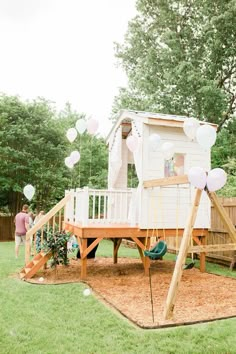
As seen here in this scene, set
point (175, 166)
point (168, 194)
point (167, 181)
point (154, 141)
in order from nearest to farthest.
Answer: point (167, 181) < point (154, 141) < point (168, 194) < point (175, 166)

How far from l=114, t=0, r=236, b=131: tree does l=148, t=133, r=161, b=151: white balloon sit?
1106 centimetres

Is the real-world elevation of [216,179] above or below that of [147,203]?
above

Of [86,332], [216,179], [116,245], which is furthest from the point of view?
[116,245]

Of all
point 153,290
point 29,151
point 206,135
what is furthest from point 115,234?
point 29,151

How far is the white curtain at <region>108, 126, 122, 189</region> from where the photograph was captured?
1087 centimetres

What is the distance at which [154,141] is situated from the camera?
8.92 meters

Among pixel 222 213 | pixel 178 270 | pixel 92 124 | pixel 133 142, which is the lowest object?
pixel 178 270

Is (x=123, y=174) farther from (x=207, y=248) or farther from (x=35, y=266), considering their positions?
(x=207, y=248)

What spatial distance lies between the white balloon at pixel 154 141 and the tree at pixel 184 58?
1106 centimetres

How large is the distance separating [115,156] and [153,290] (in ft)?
15.4

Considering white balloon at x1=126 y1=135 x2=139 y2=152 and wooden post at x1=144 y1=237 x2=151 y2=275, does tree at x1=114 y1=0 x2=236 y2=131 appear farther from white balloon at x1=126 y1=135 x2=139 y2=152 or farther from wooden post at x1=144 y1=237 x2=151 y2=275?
wooden post at x1=144 y1=237 x2=151 y2=275

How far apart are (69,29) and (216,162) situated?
1104 cm

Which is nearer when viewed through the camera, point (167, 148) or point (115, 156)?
point (167, 148)

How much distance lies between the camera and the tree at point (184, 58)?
20.1 m
